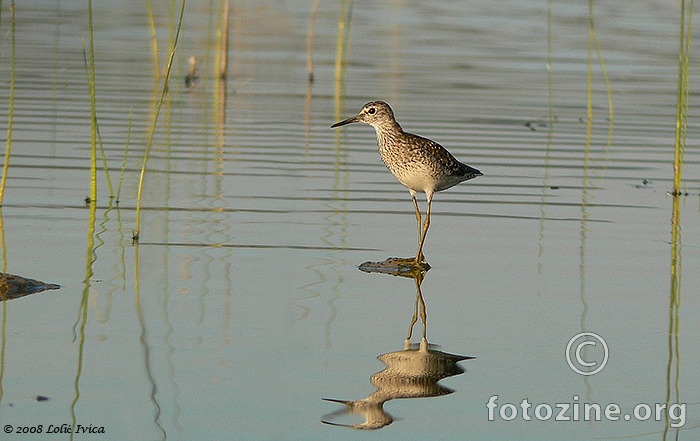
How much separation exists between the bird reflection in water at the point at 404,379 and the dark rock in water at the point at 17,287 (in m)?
2.07

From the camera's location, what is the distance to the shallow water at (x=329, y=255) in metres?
5.57

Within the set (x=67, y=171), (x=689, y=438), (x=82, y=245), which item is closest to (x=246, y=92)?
(x=67, y=171)

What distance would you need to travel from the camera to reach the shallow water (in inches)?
219

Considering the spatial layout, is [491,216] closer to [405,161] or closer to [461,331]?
[405,161]

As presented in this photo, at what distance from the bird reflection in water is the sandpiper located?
194cm

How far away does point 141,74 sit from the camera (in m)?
18.0

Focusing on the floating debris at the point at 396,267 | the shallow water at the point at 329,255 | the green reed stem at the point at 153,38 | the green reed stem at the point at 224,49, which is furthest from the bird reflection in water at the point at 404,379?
the green reed stem at the point at 224,49

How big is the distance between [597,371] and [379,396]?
115 centimetres

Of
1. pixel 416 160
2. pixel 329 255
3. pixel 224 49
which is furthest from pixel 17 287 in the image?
pixel 224 49

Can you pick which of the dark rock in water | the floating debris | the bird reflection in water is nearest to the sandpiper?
the floating debris

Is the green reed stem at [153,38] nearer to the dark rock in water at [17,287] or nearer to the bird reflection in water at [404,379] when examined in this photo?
the dark rock in water at [17,287]

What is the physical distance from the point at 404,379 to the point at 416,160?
293cm

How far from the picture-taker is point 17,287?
7062mm

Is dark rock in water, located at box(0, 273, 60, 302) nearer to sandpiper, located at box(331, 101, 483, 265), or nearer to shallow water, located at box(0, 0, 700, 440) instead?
shallow water, located at box(0, 0, 700, 440)
